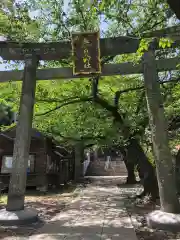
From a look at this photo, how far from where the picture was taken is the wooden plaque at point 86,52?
8.28 m

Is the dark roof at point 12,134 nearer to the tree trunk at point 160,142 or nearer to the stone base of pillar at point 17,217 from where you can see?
the stone base of pillar at point 17,217

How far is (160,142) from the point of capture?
23.9 ft

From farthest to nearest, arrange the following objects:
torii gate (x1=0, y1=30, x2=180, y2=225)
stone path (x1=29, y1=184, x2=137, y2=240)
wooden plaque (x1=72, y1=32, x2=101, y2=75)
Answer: wooden plaque (x1=72, y1=32, x2=101, y2=75) < torii gate (x1=0, y1=30, x2=180, y2=225) < stone path (x1=29, y1=184, x2=137, y2=240)

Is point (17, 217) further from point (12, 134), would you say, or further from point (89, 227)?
point (12, 134)

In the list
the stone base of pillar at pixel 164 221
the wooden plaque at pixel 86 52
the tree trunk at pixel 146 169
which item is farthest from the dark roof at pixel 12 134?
the stone base of pillar at pixel 164 221

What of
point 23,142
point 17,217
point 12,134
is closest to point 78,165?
point 12,134

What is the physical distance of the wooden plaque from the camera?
8.28 metres

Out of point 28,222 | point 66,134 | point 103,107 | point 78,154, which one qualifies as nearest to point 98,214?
point 28,222

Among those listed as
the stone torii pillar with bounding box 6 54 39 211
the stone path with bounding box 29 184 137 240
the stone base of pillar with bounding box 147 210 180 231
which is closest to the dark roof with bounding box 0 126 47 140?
the stone torii pillar with bounding box 6 54 39 211

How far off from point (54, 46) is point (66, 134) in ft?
18.6

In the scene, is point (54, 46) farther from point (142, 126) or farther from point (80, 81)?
point (142, 126)

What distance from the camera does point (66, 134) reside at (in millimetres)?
13016

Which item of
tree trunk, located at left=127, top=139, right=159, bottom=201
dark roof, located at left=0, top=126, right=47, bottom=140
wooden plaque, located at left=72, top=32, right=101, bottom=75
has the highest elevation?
wooden plaque, located at left=72, top=32, right=101, bottom=75

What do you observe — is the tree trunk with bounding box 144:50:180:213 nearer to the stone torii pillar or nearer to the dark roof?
the stone torii pillar
